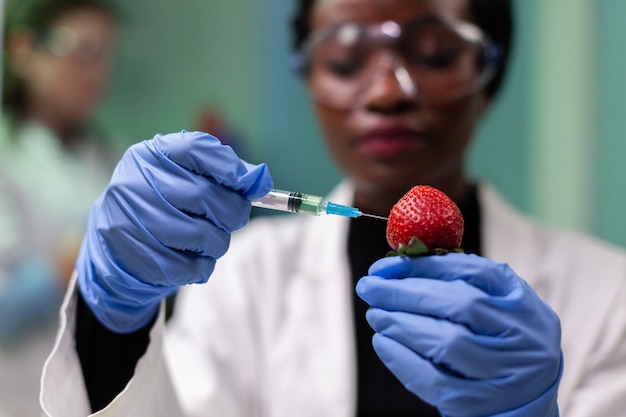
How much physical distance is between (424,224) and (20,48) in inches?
74.2

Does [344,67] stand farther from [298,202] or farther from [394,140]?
[298,202]

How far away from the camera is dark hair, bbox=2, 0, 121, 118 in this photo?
6.94 ft

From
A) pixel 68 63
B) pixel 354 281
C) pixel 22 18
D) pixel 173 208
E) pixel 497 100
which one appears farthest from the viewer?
pixel 68 63

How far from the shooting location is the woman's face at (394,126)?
1.14 m

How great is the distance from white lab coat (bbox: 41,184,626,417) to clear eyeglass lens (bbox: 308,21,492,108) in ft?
0.86

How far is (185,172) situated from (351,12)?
52 centimetres

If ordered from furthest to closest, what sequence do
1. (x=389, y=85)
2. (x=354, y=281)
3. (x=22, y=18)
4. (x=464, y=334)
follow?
(x=22, y=18) < (x=354, y=281) < (x=389, y=85) < (x=464, y=334)

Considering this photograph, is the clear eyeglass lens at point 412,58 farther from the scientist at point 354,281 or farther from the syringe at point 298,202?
the syringe at point 298,202

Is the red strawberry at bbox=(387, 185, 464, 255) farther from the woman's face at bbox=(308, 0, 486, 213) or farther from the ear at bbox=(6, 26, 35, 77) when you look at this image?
the ear at bbox=(6, 26, 35, 77)

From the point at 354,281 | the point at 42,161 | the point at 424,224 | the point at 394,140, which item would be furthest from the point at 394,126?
the point at 42,161

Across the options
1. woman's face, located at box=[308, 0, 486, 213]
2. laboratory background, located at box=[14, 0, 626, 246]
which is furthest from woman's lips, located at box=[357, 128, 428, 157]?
laboratory background, located at box=[14, 0, 626, 246]

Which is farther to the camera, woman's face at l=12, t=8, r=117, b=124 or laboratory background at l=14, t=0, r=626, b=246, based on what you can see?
woman's face at l=12, t=8, r=117, b=124

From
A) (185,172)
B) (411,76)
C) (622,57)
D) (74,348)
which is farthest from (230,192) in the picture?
(622,57)

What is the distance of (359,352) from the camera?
1177mm
